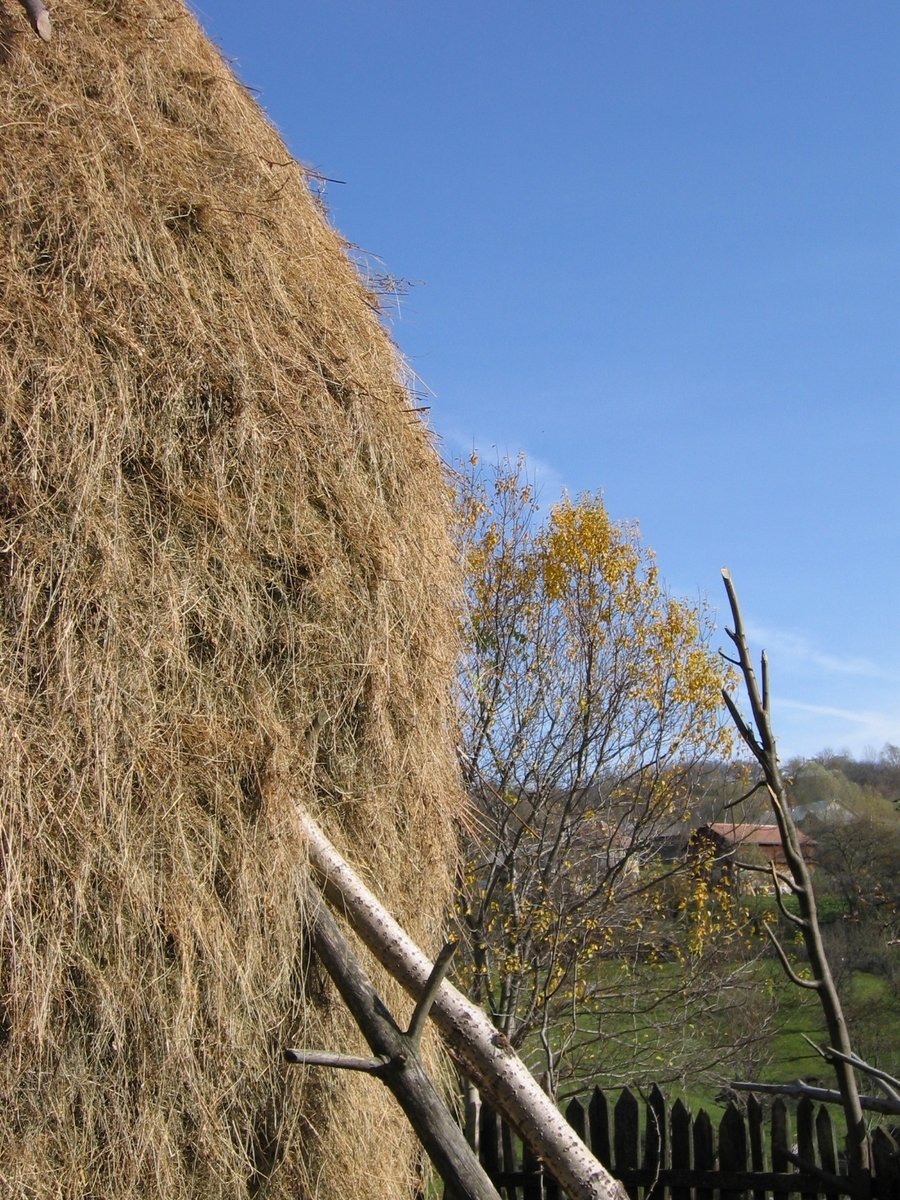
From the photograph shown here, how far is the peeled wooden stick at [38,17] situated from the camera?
252 cm

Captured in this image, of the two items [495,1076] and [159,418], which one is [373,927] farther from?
[159,418]

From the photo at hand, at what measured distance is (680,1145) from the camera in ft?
13.8

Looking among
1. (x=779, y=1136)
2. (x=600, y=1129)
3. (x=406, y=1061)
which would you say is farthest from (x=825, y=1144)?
(x=406, y=1061)

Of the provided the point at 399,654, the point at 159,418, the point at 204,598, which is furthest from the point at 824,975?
the point at 159,418

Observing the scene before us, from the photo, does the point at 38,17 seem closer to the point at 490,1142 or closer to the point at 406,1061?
the point at 406,1061

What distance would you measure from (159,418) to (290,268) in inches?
26.3

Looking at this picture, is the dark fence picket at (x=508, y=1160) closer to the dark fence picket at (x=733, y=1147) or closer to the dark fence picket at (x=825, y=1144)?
the dark fence picket at (x=733, y=1147)

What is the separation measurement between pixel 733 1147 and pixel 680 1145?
20 cm

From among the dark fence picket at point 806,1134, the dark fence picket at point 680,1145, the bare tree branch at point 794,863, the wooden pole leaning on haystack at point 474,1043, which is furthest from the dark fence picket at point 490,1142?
the wooden pole leaning on haystack at point 474,1043

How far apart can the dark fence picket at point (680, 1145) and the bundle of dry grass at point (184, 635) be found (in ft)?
6.20

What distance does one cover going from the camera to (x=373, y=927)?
238 centimetres

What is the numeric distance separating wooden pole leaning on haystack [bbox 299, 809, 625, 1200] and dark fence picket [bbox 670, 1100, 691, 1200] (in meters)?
2.15

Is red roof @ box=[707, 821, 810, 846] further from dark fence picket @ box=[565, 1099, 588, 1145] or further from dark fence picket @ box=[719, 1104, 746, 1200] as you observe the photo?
dark fence picket @ box=[565, 1099, 588, 1145]

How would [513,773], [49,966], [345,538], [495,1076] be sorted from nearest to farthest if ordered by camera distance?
[49,966] < [495,1076] < [345,538] < [513,773]
